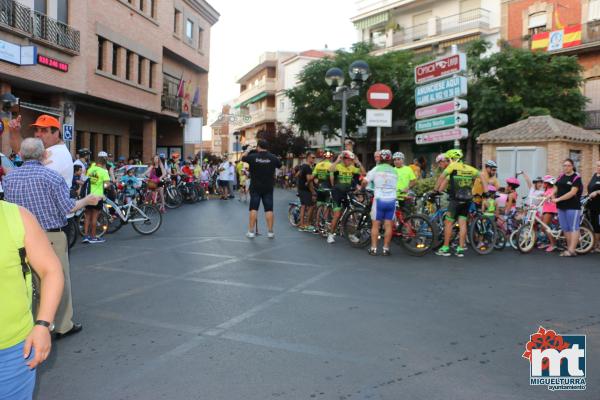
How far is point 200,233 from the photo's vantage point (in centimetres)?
1191

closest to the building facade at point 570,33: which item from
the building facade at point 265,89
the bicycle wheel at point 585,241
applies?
the bicycle wheel at point 585,241

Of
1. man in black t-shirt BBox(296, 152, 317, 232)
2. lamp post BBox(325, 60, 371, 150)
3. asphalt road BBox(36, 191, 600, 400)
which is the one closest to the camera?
asphalt road BBox(36, 191, 600, 400)

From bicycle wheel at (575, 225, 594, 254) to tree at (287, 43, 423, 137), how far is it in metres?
23.5

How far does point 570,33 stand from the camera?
2739 centimetres

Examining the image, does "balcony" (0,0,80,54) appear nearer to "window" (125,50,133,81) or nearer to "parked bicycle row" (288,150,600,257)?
"window" (125,50,133,81)

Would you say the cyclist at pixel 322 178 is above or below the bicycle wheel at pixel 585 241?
above

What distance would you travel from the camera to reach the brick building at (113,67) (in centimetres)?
1908

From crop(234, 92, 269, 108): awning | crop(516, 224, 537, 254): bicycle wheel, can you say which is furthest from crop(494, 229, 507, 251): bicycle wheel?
crop(234, 92, 269, 108): awning

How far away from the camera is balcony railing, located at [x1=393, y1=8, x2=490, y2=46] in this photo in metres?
33.3

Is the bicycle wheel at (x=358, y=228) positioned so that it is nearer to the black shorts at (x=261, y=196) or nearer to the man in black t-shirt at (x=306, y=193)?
the black shorts at (x=261, y=196)

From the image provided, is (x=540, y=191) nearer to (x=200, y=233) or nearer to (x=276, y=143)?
(x=200, y=233)

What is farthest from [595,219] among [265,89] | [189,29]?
[265,89]

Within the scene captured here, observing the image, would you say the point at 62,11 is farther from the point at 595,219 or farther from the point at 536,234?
the point at 595,219

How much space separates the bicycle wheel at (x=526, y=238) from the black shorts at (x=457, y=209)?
1458 mm
